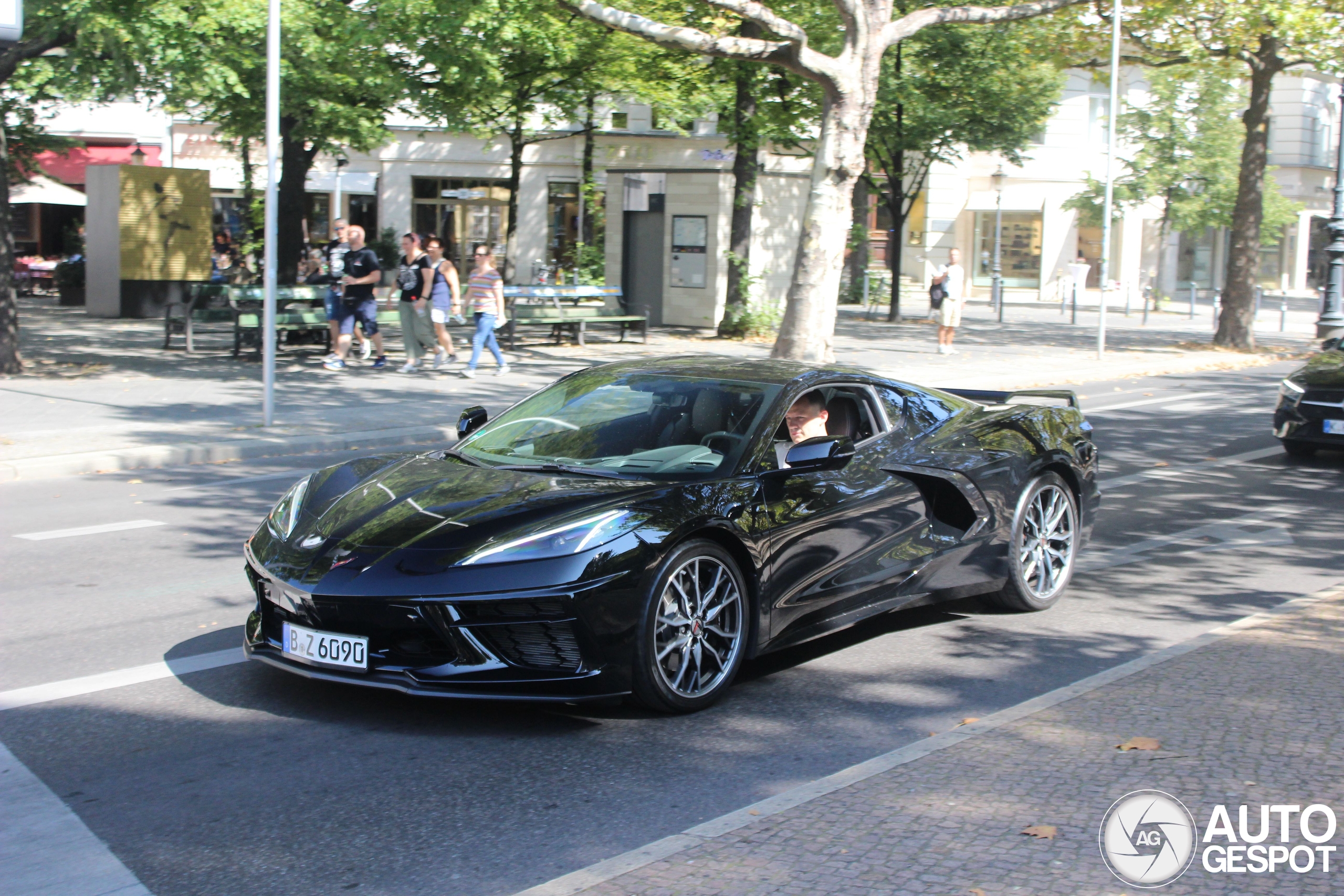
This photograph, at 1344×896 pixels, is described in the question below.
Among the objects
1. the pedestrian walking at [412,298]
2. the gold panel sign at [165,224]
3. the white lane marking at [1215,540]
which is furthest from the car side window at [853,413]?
the gold panel sign at [165,224]

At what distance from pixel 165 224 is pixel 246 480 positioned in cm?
1686

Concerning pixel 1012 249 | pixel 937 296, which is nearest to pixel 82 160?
pixel 937 296

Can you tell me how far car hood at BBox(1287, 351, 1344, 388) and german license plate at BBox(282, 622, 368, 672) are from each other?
10.2 metres

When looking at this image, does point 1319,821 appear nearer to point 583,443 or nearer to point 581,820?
point 581,820

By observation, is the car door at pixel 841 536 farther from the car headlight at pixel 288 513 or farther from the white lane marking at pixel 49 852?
the white lane marking at pixel 49 852

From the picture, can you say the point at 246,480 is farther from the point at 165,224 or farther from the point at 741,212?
the point at 165,224

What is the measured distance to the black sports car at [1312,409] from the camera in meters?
11.8

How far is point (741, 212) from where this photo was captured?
24922 mm

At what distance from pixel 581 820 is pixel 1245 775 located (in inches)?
84.4

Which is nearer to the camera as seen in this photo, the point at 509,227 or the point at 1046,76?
the point at 509,227

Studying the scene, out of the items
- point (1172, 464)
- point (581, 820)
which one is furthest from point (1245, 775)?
point (1172, 464)

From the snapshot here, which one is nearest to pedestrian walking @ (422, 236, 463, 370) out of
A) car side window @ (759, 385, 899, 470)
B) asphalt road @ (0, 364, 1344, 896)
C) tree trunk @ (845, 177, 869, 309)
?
asphalt road @ (0, 364, 1344, 896)

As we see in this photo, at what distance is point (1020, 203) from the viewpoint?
Result: 49594 millimetres

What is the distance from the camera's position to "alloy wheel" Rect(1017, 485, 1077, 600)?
684 centimetres
